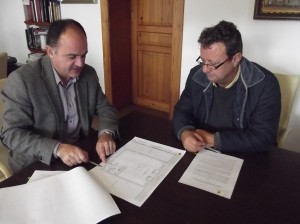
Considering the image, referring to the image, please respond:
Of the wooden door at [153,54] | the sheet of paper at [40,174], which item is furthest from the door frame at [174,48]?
the sheet of paper at [40,174]

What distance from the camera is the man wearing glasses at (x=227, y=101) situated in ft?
3.81

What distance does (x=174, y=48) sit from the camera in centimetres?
266

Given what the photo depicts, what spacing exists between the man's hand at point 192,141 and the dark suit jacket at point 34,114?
1.15ft

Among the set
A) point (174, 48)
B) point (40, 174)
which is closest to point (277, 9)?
point (174, 48)

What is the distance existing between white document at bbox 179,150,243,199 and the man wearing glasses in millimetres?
66

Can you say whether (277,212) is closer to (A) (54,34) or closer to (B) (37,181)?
(B) (37,181)

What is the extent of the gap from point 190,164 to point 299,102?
1581 mm

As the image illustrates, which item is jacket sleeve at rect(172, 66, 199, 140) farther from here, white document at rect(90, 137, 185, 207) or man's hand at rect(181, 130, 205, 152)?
white document at rect(90, 137, 185, 207)

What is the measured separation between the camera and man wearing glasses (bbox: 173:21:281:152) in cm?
116

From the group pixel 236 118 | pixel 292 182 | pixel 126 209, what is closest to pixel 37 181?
pixel 126 209

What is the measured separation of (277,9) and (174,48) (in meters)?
0.98

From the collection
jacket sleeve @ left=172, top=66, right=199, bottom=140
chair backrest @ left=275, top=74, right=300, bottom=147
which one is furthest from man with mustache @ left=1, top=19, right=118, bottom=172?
chair backrest @ left=275, top=74, right=300, bottom=147

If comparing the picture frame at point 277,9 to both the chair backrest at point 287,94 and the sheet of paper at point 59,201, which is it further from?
the sheet of paper at point 59,201

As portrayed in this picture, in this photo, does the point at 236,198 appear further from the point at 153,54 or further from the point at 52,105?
the point at 153,54
